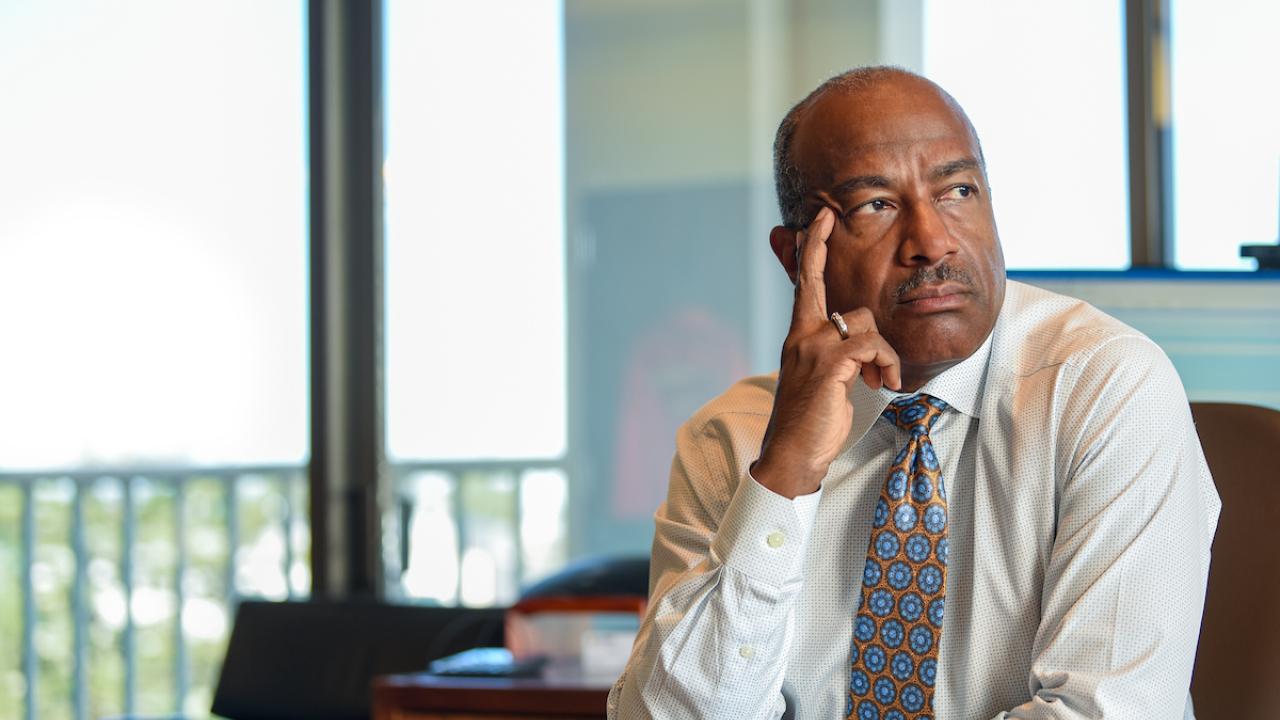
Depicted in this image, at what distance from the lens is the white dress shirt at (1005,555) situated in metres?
1.36

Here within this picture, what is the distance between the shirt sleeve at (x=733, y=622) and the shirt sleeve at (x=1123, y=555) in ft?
0.79

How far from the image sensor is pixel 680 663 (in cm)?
147

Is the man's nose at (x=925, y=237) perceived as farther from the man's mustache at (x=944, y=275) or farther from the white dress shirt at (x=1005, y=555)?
the white dress shirt at (x=1005, y=555)

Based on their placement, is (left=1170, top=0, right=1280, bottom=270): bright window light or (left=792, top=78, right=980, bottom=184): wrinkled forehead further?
(left=1170, top=0, right=1280, bottom=270): bright window light

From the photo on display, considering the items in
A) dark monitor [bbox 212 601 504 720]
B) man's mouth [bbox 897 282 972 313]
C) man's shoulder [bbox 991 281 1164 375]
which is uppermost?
man's mouth [bbox 897 282 972 313]

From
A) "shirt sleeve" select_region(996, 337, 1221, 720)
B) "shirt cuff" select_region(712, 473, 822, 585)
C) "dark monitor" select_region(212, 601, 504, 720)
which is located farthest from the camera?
"dark monitor" select_region(212, 601, 504, 720)

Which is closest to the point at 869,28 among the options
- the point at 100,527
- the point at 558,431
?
the point at 558,431

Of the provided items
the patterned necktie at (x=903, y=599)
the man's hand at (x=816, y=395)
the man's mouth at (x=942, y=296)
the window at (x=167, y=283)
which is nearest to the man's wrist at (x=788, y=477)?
the man's hand at (x=816, y=395)

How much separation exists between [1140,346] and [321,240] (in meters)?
2.72

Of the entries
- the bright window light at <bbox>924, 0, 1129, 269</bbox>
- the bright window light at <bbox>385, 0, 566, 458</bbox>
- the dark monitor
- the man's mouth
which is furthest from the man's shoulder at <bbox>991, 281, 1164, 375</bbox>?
the bright window light at <bbox>385, 0, 566, 458</bbox>

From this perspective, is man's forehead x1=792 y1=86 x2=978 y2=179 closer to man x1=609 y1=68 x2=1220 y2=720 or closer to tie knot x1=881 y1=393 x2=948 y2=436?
man x1=609 y1=68 x2=1220 y2=720

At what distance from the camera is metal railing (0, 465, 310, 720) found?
13.5 feet

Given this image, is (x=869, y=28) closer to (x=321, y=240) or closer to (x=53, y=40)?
(x=321, y=240)

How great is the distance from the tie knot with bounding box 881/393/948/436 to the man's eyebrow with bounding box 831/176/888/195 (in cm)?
23
